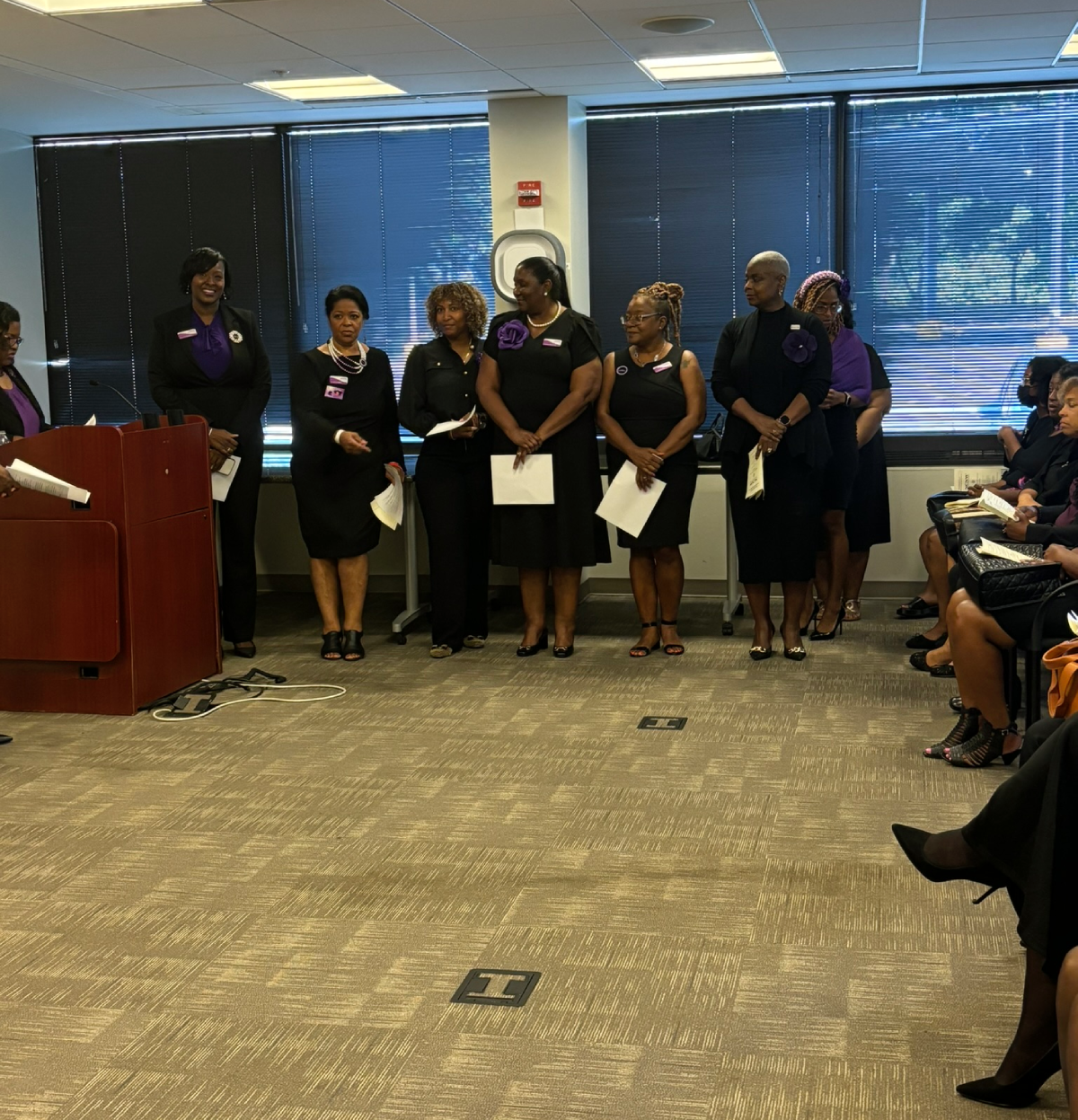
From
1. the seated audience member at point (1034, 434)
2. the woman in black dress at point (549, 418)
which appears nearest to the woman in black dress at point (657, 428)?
the woman in black dress at point (549, 418)

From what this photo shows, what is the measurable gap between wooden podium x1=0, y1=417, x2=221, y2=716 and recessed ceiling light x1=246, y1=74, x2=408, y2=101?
2.30 metres

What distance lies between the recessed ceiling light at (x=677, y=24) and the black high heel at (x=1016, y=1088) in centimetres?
436

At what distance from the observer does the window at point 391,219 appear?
789 centimetres

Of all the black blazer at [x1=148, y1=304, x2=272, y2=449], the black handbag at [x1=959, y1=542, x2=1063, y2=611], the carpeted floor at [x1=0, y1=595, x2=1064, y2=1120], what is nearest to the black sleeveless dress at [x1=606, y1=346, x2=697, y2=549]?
the carpeted floor at [x1=0, y1=595, x2=1064, y2=1120]

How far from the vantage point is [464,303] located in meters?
6.39

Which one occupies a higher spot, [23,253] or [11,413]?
[23,253]

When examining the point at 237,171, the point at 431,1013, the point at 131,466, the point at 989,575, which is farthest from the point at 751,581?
the point at 237,171

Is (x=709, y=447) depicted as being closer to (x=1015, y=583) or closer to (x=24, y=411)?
(x=1015, y=583)

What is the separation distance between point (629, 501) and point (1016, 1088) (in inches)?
156

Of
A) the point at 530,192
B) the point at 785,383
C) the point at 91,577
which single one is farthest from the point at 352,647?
the point at 530,192

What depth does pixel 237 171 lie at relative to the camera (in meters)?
8.16

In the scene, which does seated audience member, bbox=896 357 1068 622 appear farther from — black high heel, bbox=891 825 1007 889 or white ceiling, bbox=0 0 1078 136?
black high heel, bbox=891 825 1007 889

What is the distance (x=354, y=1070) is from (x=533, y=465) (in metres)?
3.87

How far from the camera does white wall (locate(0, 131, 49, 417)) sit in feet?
26.8
